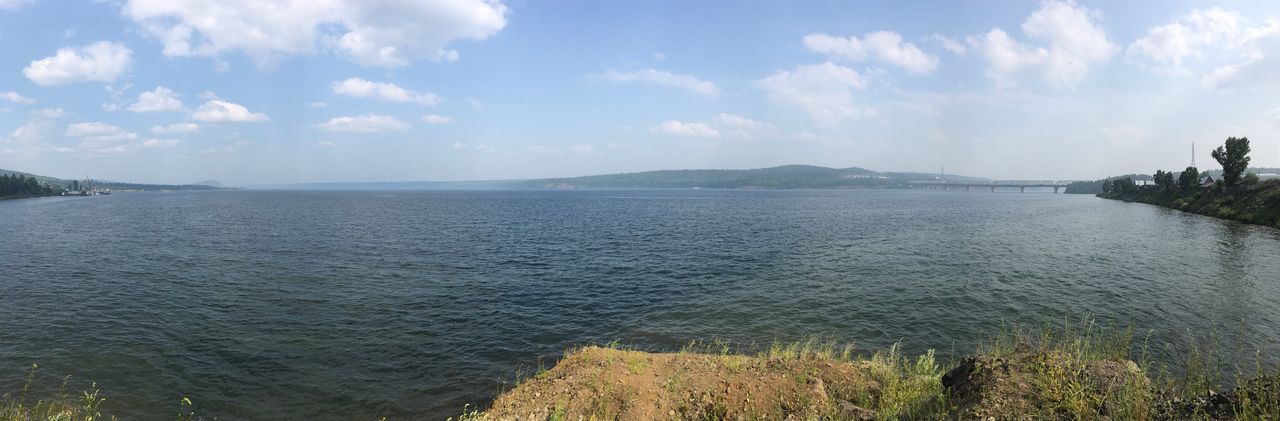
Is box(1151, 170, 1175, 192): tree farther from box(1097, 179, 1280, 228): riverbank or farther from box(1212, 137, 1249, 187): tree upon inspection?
box(1212, 137, 1249, 187): tree

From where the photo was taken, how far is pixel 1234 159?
9638 cm

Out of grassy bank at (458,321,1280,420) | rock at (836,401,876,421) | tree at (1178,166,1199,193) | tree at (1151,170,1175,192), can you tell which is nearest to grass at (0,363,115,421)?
grassy bank at (458,321,1280,420)

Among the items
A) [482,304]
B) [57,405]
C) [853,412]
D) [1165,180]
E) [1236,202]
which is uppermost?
[1165,180]

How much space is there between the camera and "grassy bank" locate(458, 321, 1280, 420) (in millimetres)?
10133

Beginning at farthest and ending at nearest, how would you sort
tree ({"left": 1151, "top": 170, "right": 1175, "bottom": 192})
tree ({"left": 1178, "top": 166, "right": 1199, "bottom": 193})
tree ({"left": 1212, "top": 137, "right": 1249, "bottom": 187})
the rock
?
1. tree ({"left": 1151, "top": 170, "right": 1175, "bottom": 192})
2. tree ({"left": 1178, "top": 166, "right": 1199, "bottom": 193})
3. tree ({"left": 1212, "top": 137, "right": 1249, "bottom": 187})
4. the rock

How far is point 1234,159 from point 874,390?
135841mm

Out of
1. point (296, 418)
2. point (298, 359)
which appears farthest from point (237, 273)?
point (296, 418)

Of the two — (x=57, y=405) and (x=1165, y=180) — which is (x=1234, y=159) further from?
(x=57, y=405)

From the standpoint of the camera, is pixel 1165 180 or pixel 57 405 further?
pixel 1165 180

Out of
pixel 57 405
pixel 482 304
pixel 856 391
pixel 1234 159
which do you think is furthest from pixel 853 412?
pixel 1234 159

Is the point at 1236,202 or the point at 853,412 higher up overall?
the point at 1236,202

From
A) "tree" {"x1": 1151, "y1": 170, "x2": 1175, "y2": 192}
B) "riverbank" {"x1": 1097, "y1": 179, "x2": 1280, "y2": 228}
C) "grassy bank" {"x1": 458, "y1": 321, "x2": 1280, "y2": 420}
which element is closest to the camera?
"grassy bank" {"x1": 458, "y1": 321, "x2": 1280, "y2": 420}

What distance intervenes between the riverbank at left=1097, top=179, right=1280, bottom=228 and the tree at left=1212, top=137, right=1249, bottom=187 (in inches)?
105

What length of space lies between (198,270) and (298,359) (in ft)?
92.4
